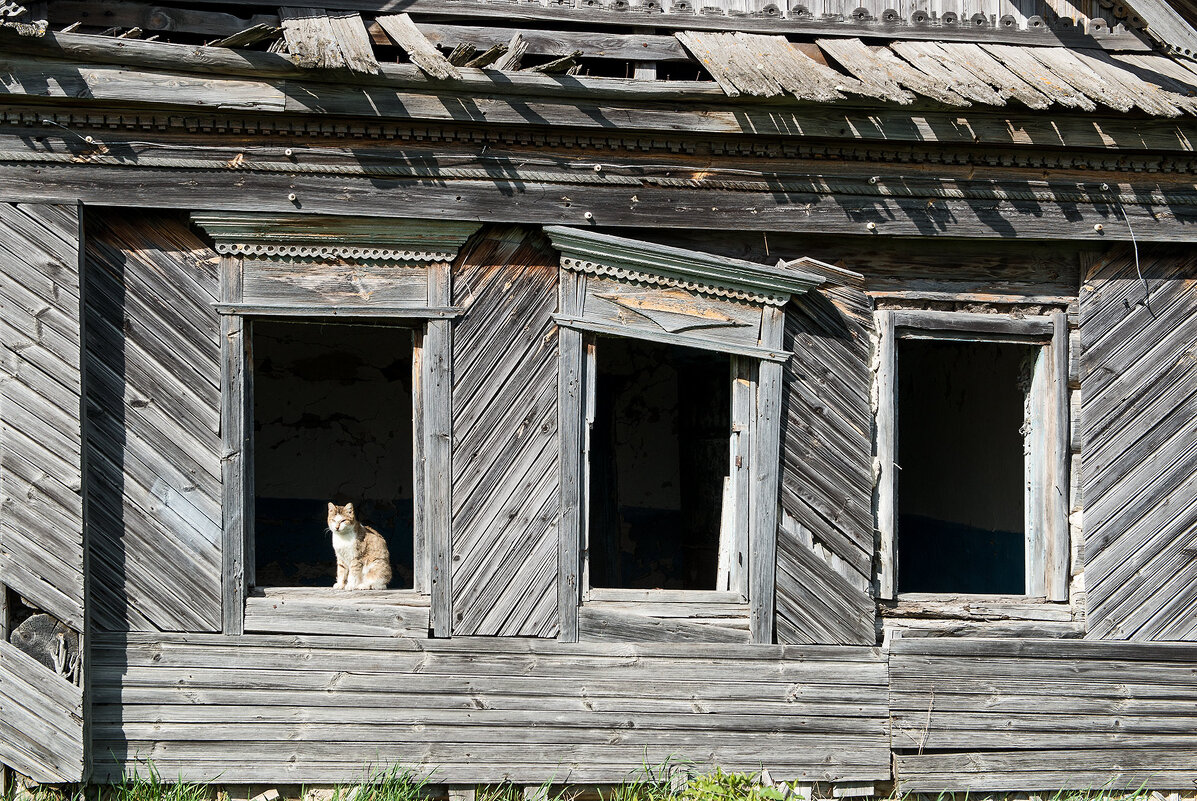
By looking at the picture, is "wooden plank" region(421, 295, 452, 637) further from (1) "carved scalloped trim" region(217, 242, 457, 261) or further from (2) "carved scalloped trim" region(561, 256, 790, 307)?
(2) "carved scalloped trim" region(561, 256, 790, 307)

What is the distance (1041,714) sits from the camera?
602 centimetres

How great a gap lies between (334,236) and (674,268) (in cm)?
167

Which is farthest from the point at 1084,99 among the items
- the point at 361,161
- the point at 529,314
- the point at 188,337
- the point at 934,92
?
the point at 188,337

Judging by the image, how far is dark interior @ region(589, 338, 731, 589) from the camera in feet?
28.7

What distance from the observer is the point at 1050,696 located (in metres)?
6.02

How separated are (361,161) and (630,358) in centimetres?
475

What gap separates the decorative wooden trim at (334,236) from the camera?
17.8 ft

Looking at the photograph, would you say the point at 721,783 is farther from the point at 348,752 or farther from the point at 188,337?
the point at 188,337

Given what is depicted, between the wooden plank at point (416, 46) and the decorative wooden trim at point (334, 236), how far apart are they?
2.58 ft

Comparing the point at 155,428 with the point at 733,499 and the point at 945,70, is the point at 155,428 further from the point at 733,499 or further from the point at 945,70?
the point at 945,70

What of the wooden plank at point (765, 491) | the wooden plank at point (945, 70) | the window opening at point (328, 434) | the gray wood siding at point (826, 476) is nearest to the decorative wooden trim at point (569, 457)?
the wooden plank at point (765, 491)

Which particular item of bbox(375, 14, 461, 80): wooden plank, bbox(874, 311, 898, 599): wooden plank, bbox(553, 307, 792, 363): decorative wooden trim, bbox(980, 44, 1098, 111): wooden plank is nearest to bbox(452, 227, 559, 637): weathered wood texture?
bbox(553, 307, 792, 363): decorative wooden trim

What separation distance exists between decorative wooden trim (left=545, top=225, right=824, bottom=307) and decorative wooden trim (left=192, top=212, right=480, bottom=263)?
0.51m

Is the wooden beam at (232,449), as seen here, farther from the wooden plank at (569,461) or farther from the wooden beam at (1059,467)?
the wooden beam at (1059,467)
